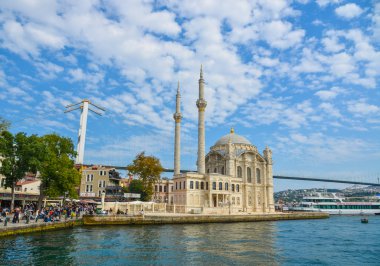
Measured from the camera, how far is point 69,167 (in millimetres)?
33750

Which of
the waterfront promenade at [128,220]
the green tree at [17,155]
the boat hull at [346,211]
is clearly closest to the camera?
the waterfront promenade at [128,220]

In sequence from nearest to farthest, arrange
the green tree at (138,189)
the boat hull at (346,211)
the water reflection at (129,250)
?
the water reflection at (129,250) → the green tree at (138,189) → the boat hull at (346,211)

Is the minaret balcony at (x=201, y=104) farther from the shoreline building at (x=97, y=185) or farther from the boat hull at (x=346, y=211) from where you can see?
the boat hull at (x=346, y=211)

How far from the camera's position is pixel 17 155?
2986 centimetres

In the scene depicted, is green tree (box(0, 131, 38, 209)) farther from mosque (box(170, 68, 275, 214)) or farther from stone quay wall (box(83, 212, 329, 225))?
mosque (box(170, 68, 275, 214))

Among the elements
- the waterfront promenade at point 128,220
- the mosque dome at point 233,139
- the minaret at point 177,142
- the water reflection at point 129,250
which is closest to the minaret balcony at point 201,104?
the minaret at point 177,142

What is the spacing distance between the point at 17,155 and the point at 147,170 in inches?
881

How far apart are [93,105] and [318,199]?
203 feet

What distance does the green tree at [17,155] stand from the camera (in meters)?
29.2

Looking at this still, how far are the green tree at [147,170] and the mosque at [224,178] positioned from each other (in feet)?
12.2

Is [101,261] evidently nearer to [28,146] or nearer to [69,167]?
[28,146]

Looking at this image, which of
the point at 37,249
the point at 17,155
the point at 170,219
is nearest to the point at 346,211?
the point at 170,219

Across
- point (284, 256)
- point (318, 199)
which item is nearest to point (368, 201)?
point (318, 199)

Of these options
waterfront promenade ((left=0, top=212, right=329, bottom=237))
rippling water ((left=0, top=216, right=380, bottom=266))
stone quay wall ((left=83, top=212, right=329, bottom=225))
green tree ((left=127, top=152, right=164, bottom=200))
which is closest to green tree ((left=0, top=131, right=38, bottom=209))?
waterfront promenade ((left=0, top=212, right=329, bottom=237))
